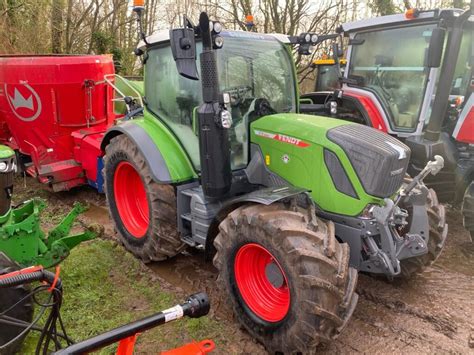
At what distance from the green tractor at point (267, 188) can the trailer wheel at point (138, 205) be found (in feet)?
0.05

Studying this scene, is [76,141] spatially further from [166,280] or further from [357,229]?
[357,229]

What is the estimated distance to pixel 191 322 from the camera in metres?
2.98

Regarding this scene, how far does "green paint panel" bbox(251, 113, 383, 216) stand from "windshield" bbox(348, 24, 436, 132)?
243 cm

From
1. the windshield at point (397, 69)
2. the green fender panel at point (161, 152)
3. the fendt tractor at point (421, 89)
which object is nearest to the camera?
the green fender panel at point (161, 152)

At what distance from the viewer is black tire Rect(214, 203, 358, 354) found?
2.29 metres

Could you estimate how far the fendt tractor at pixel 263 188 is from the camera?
242 cm

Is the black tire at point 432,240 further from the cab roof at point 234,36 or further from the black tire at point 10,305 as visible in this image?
the black tire at point 10,305

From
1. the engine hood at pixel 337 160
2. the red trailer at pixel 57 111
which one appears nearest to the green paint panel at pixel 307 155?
the engine hood at pixel 337 160

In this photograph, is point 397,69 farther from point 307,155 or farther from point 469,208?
point 307,155

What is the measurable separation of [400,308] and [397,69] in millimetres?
3098

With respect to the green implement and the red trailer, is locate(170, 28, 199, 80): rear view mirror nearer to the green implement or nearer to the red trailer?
the green implement

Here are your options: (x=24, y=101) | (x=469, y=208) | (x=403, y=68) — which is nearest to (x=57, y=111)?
(x=24, y=101)

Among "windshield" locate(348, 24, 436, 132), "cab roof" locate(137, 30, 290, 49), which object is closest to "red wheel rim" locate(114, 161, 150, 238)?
"cab roof" locate(137, 30, 290, 49)

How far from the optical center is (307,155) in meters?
2.90
